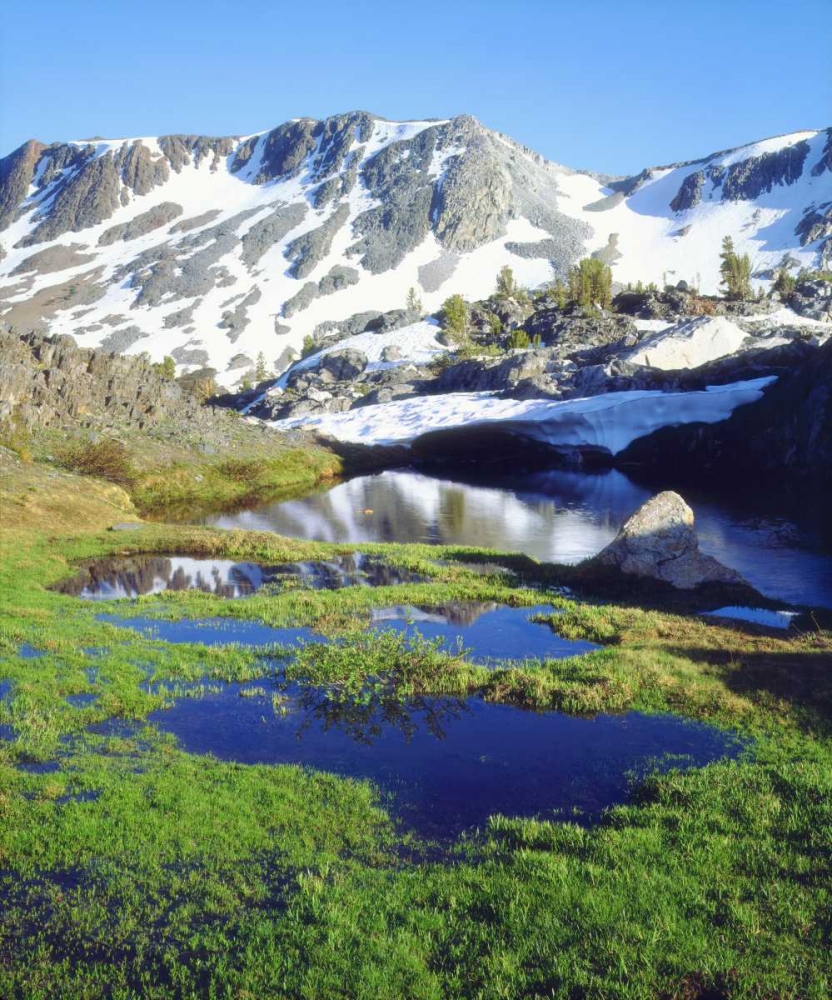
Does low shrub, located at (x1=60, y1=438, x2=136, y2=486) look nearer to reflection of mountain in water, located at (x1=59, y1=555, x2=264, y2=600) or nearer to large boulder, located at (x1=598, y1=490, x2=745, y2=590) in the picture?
reflection of mountain in water, located at (x1=59, y1=555, x2=264, y2=600)

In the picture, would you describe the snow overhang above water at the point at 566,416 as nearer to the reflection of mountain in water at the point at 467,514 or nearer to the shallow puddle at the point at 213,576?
the reflection of mountain in water at the point at 467,514

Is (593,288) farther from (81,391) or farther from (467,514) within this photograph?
(81,391)

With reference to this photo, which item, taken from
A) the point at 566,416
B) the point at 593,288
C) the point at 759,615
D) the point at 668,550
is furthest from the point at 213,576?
the point at 593,288

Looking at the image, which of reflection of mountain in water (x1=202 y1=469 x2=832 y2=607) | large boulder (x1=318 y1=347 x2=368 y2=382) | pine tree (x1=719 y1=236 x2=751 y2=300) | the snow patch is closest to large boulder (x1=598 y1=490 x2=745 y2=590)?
the snow patch

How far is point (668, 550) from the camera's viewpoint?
1119 inches

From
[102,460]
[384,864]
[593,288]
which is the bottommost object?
[384,864]

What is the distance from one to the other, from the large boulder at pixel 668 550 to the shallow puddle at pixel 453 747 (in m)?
13.4

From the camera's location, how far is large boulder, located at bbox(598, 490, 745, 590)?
2797cm

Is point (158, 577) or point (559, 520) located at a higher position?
point (158, 577)

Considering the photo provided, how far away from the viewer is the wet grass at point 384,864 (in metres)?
7.82

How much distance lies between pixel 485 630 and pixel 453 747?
8.90 meters

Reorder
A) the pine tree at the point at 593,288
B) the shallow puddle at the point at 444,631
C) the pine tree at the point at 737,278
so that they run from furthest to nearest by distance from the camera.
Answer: the pine tree at the point at 737,278 → the pine tree at the point at 593,288 → the shallow puddle at the point at 444,631

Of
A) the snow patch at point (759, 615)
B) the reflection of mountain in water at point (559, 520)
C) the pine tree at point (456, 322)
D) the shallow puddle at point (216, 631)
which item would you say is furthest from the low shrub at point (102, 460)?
the pine tree at point (456, 322)

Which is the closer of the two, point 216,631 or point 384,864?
point 384,864
